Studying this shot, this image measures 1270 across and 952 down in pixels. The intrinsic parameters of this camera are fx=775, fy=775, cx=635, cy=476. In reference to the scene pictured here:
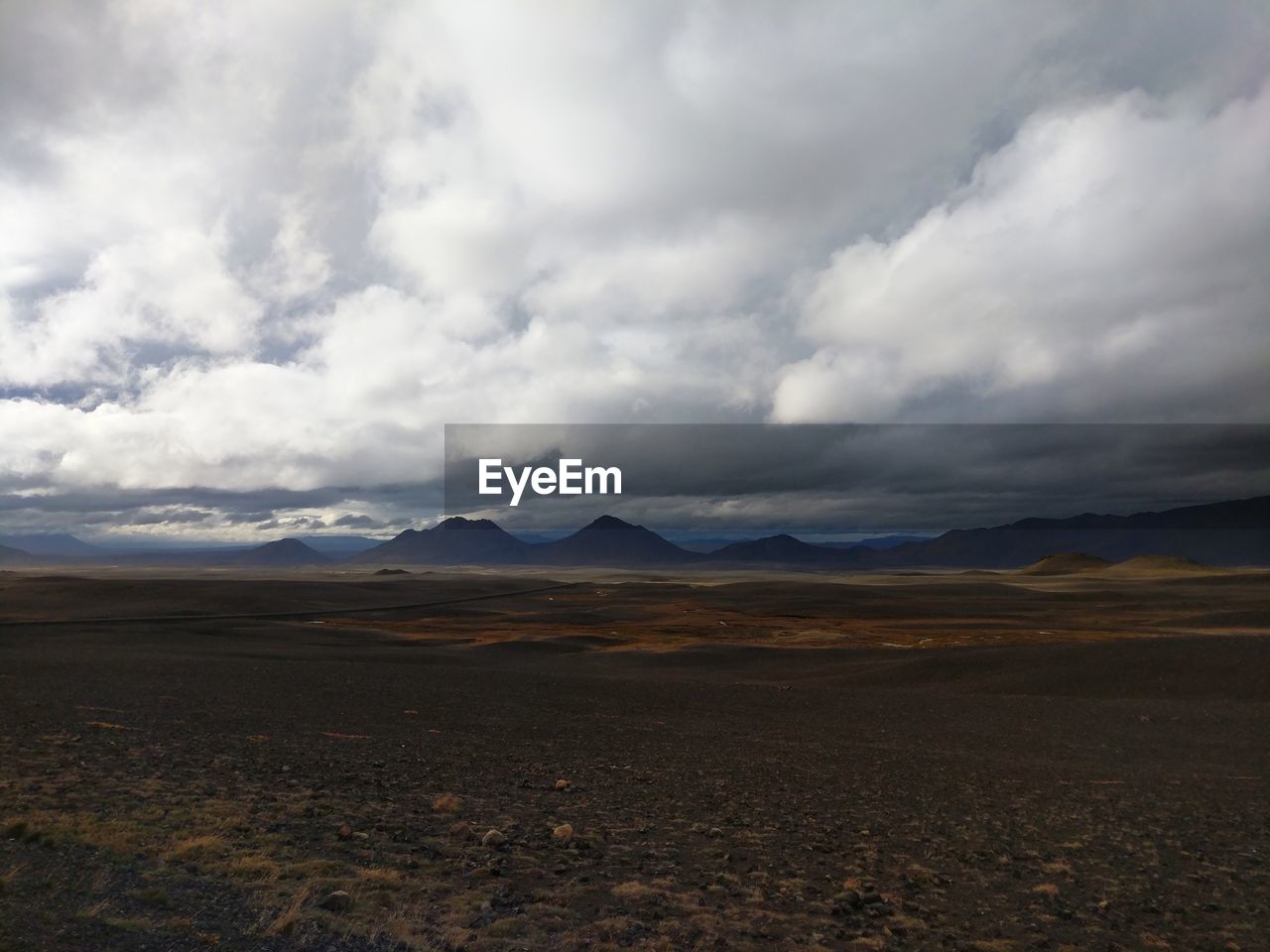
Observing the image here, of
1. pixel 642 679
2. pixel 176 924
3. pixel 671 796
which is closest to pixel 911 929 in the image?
pixel 671 796

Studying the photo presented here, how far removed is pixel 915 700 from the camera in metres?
28.6

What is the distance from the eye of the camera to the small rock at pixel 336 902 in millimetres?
7594

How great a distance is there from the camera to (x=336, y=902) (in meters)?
7.64

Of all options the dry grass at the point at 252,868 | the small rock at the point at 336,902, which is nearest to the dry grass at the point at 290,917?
the small rock at the point at 336,902

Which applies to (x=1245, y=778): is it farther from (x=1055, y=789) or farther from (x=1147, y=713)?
(x=1147, y=713)

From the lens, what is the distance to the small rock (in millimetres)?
7594

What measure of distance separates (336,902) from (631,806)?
20.2ft

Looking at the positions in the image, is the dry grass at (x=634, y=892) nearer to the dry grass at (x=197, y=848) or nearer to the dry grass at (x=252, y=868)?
the dry grass at (x=252, y=868)

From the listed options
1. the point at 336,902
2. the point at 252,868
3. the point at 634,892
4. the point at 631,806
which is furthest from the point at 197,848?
the point at 631,806

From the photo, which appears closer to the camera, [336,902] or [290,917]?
[290,917]

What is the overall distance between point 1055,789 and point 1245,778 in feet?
15.6

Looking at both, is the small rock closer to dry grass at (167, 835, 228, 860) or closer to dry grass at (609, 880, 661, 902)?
dry grass at (167, 835, 228, 860)

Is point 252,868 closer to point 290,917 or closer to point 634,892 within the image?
point 290,917

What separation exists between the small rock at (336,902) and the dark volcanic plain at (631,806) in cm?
2
